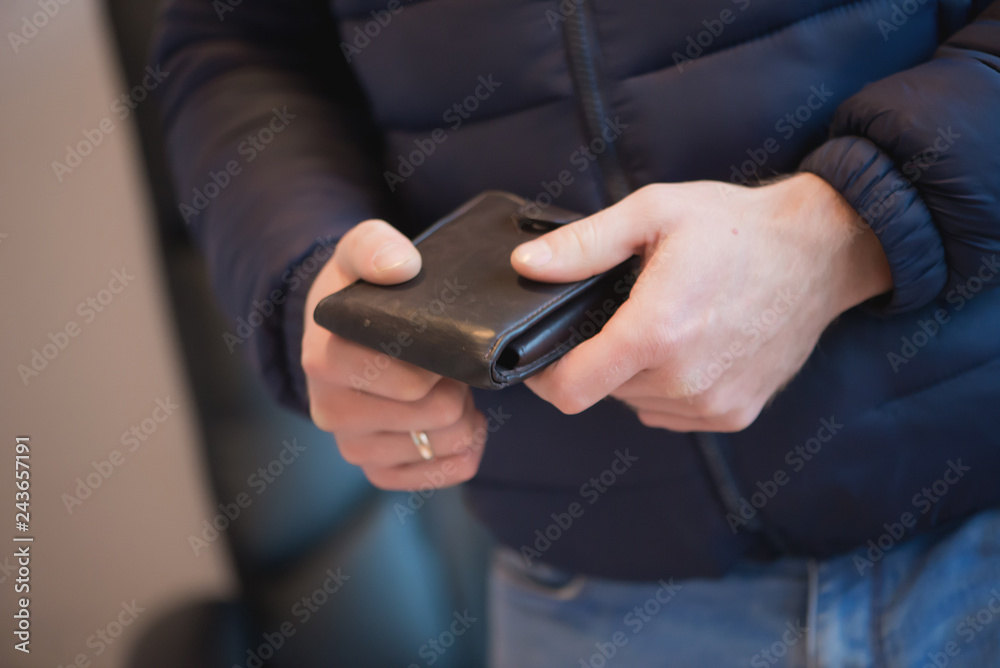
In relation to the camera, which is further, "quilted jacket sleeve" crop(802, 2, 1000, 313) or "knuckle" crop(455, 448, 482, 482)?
"knuckle" crop(455, 448, 482, 482)

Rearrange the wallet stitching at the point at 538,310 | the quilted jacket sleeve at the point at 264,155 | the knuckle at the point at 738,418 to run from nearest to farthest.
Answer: the wallet stitching at the point at 538,310, the knuckle at the point at 738,418, the quilted jacket sleeve at the point at 264,155

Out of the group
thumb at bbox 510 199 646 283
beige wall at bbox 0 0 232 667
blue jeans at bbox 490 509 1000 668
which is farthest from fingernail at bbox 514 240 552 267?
beige wall at bbox 0 0 232 667

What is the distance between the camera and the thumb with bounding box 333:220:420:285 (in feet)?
1.47

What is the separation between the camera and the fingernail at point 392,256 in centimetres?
45

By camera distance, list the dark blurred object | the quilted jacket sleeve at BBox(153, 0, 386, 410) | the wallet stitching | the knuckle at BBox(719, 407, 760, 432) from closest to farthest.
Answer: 1. the wallet stitching
2. the knuckle at BBox(719, 407, 760, 432)
3. the quilted jacket sleeve at BBox(153, 0, 386, 410)
4. the dark blurred object

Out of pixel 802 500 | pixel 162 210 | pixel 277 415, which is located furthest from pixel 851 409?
pixel 162 210

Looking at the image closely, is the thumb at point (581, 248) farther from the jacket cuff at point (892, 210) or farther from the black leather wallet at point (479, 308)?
the jacket cuff at point (892, 210)

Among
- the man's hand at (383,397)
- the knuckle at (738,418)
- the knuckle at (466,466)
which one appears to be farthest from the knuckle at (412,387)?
the knuckle at (738,418)

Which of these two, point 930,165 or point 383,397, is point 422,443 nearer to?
point 383,397

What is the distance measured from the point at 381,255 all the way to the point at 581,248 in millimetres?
146

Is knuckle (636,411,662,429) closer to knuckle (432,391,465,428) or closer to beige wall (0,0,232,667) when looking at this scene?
knuckle (432,391,465,428)

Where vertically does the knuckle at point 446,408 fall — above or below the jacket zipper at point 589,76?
below

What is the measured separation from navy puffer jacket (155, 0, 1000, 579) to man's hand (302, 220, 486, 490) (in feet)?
0.29

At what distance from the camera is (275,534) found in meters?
0.83
